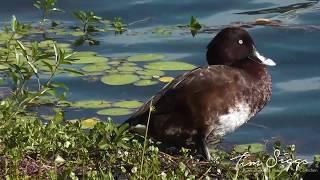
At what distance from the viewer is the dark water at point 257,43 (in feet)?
28.8

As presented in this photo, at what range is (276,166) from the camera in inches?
218

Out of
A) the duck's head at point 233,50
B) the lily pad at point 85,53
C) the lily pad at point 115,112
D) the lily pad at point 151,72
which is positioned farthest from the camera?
the lily pad at point 85,53

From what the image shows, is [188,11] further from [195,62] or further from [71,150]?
[71,150]

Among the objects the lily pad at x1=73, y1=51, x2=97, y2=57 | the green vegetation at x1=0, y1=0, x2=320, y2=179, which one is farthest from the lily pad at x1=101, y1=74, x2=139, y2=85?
the green vegetation at x1=0, y1=0, x2=320, y2=179

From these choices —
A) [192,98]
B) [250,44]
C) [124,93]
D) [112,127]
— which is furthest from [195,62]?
[112,127]

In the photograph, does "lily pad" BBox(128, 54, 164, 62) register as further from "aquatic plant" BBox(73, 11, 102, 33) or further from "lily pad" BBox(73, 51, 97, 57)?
"aquatic plant" BBox(73, 11, 102, 33)

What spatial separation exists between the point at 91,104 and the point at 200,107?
215 cm

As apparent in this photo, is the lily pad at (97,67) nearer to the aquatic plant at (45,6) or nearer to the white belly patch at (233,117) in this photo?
the aquatic plant at (45,6)

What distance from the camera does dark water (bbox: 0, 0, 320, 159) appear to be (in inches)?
346

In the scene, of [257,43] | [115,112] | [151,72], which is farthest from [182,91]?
[257,43]

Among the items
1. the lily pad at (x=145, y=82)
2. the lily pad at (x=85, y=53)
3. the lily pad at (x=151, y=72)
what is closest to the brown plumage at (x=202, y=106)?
the lily pad at (x=145, y=82)

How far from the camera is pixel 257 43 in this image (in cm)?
1051

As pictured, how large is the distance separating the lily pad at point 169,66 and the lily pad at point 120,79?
0.34m

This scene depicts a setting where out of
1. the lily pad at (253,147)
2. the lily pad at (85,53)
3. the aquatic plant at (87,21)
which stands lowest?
the lily pad at (253,147)
